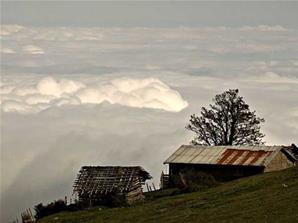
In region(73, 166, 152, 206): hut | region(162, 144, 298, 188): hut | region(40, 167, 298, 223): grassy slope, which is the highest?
region(162, 144, 298, 188): hut

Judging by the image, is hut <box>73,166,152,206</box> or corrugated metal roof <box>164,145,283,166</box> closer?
hut <box>73,166,152,206</box>

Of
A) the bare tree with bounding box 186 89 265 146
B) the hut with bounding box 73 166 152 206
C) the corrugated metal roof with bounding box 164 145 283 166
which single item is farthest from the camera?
the bare tree with bounding box 186 89 265 146

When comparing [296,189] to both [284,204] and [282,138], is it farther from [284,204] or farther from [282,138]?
[282,138]

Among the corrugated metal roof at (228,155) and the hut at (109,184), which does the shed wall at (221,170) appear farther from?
the hut at (109,184)

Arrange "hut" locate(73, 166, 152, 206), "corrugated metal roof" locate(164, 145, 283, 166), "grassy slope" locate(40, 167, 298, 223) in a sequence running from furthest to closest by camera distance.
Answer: "corrugated metal roof" locate(164, 145, 283, 166)
"hut" locate(73, 166, 152, 206)
"grassy slope" locate(40, 167, 298, 223)

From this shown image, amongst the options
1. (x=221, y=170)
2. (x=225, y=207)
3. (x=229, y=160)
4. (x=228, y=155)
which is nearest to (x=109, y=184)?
(x=221, y=170)

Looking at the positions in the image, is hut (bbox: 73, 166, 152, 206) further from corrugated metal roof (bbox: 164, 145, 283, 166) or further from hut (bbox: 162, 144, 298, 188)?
corrugated metal roof (bbox: 164, 145, 283, 166)

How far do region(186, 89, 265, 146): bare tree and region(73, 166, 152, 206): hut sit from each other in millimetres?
17506

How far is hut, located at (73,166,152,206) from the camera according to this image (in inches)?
3012

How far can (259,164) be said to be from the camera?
265 ft

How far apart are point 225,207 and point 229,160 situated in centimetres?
2618

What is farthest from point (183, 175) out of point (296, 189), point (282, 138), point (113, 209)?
point (282, 138)

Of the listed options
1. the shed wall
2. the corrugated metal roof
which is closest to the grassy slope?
the shed wall

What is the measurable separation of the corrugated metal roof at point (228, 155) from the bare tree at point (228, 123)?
8.59m
